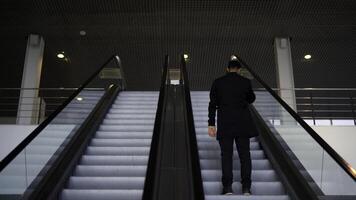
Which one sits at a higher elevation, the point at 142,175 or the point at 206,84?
the point at 206,84

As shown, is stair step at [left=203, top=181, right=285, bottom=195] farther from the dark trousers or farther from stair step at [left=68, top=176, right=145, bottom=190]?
stair step at [left=68, top=176, right=145, bottom=190]

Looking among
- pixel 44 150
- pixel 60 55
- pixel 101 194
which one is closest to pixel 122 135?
pixel 44 150

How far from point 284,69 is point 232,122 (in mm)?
8945

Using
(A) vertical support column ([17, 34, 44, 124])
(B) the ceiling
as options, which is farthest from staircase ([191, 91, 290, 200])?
(A) vertical support column ([17, 34, 44, 124])

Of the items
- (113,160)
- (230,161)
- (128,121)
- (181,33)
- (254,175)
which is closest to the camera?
(230,161)

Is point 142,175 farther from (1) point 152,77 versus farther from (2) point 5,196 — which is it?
(1) point 152,77

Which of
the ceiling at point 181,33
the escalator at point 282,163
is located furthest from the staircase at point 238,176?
the ceiling at point 181,33

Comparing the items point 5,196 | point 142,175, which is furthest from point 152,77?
point 5,196

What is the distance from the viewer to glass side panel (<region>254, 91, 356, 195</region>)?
3.98m

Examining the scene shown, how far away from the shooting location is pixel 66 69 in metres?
16.8

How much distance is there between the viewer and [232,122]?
4.65m

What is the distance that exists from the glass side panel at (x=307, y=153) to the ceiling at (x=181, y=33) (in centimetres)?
585

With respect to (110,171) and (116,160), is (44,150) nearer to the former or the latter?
(110,171)

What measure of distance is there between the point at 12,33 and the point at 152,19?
438 cm
